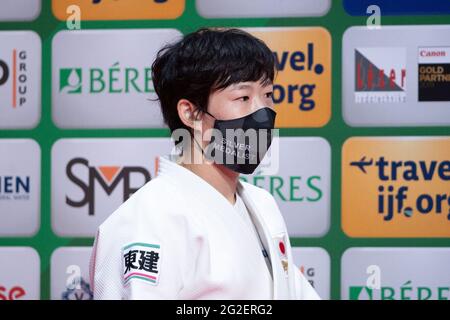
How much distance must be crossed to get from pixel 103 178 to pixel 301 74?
0.67m

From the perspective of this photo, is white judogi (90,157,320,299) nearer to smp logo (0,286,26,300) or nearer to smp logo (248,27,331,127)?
smp logo (248,27,331,127)

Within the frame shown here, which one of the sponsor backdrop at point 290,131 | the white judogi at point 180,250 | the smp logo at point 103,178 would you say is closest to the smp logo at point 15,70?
the sponsor backdrop at point 290,131

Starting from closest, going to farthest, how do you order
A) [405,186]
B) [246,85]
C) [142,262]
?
[142,262] < [246,85] < [405,186]

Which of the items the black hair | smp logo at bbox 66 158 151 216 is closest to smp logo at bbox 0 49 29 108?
smp logo at bbox 66 158 151 216

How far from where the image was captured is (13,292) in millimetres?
1979

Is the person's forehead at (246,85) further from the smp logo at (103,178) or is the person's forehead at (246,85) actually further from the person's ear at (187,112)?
the smp logo at (103,178)

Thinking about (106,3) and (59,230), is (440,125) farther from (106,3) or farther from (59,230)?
(59,230)

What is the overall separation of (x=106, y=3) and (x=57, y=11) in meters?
0.16

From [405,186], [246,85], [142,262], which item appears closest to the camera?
[142,262]

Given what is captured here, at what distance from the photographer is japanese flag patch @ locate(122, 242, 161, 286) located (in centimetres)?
98

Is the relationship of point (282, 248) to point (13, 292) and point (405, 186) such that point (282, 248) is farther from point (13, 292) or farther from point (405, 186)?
point (13, 292)

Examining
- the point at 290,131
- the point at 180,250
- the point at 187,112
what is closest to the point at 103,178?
the point at 290,131

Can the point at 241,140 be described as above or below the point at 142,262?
above

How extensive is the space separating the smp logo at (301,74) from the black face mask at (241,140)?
2.26ft
